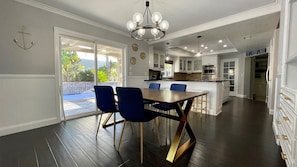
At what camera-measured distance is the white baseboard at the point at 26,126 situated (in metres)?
2.38

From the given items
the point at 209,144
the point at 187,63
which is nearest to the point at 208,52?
the point at 187,63

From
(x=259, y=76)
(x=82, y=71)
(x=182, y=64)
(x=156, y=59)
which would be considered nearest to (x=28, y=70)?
(x=82, y=71)

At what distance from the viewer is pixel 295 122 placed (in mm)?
1124

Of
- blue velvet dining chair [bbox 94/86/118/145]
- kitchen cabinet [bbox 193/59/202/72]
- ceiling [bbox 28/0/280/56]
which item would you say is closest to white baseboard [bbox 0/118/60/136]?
blue velvet dining chair [bbox 94/86/118/145]

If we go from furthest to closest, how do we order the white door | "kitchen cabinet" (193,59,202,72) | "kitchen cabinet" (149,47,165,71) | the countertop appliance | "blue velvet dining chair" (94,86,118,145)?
1. "kitchen cabinet" (193,59,202,72)
2. the countertop appliance
3. the white door
4. "kitchen cabinet" (149,47,165,71)
5. "blue velvet dining chair" (94,86,118,145)

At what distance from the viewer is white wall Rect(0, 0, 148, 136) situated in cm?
238

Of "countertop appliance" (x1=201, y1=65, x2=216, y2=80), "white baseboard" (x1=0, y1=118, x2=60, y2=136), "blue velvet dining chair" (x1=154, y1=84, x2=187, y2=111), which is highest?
"countertop appliance" (x1=201, y1=65, x2=216, y2=80)

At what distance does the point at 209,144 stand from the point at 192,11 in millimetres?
2642

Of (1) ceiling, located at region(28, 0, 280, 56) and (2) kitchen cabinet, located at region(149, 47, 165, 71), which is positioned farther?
(2) kitchen cabinet, located at region(149, 47, 165, 71)

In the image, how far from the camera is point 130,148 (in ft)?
6.33

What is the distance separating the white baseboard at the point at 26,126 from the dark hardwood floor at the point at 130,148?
0.56 feet

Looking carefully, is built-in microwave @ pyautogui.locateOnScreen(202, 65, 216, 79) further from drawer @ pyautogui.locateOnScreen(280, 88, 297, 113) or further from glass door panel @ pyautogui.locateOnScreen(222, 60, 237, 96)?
drawer @ pyautogui.locateOnScreen(280, 88, 297, 113)

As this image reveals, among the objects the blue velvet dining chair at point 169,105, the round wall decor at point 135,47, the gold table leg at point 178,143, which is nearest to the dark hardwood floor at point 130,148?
the gold table leg at point 178,143

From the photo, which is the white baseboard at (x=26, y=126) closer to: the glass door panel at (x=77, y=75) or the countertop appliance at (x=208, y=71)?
the glass door panel at (x=77, y=75)
